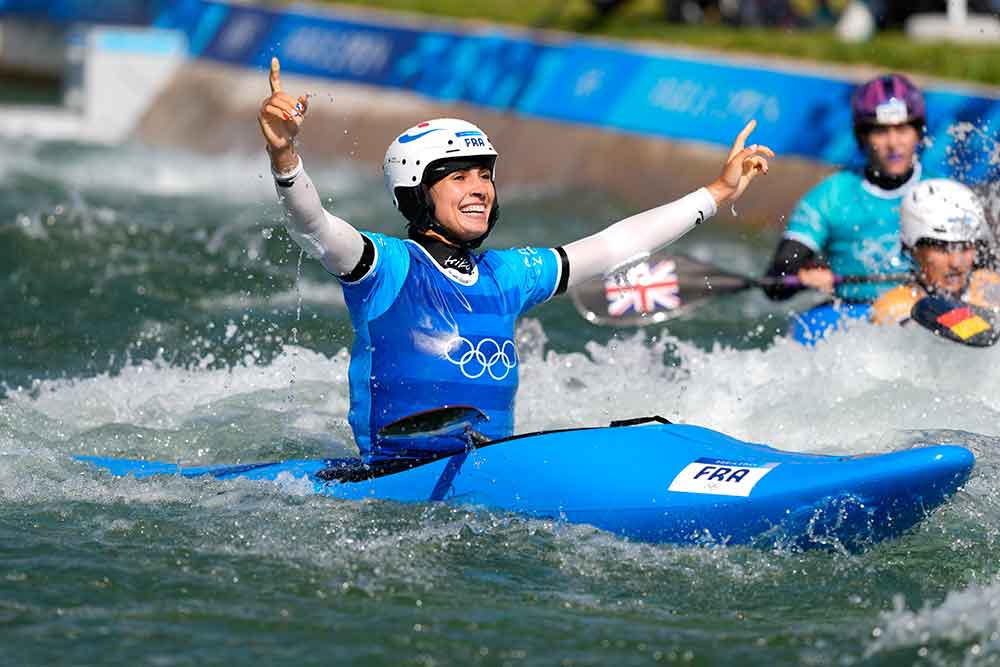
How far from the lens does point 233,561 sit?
518 centimetres

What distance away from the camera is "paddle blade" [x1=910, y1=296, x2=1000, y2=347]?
7039 millimetres

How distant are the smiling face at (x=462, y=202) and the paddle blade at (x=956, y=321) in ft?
8.03

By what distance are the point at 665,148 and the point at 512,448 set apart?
892 cm

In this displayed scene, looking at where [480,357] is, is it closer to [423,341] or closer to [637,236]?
[423,341]

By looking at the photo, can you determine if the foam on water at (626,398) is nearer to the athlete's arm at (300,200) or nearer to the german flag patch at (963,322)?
the german flag patch at (963,322)

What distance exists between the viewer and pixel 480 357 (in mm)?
5621

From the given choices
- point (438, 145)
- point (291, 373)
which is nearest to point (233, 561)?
point (438, 145)

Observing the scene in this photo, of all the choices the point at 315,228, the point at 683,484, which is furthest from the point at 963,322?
the point at 315,228

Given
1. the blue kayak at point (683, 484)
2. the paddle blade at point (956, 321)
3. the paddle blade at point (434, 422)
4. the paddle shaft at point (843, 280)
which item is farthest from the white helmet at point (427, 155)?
the paddle shaft at point (843, 280)

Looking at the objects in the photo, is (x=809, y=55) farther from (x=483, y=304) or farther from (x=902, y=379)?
(x=483, y=304)

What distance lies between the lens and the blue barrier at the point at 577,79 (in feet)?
40.9

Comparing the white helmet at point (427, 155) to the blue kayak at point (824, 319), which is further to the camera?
the blue kayak at point (824, 319)

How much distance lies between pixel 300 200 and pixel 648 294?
12.6 feet

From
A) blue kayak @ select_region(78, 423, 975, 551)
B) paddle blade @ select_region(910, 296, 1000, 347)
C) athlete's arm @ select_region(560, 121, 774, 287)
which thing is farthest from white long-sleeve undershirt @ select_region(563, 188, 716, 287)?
paddle blade @ select_region(910, 296, 1000, 347)
